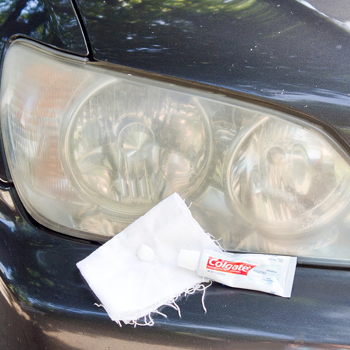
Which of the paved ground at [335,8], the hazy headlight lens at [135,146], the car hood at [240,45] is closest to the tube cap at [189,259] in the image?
the hazy headlight lens at [135,146]

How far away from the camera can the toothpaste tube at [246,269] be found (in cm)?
69

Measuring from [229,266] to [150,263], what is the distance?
0.51 feet

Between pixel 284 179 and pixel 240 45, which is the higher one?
pixel 240 45

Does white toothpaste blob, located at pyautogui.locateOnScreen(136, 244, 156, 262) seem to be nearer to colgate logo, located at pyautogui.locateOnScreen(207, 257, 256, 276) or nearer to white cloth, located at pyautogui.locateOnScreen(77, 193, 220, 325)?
white cloth, located at pyautogui.locateOnScreen(77, 193, 220, 325)

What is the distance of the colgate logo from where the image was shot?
2.34ft

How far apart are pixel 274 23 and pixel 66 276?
0.62m

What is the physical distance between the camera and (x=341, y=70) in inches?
27.2

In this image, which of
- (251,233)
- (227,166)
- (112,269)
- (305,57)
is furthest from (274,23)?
(112,269)

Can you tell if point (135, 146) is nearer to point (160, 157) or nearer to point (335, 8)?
point (160, 157)

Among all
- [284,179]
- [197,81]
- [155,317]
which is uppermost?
[197,81]

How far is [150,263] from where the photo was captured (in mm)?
760

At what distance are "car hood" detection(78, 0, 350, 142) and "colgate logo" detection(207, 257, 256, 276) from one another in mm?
300

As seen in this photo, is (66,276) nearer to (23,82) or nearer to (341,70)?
(23,82)

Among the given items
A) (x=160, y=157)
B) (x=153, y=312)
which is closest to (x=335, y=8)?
(x=160, y=157)
